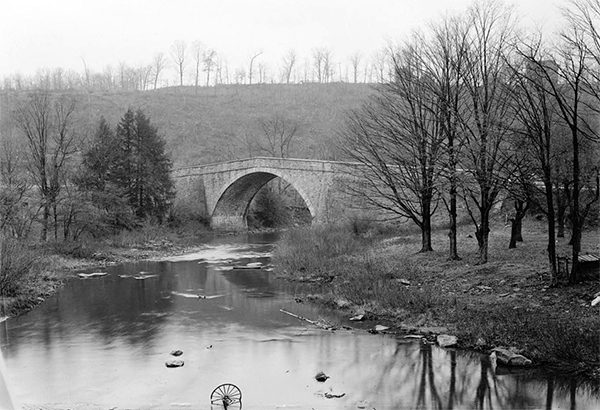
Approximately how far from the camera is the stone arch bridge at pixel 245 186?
108 feet

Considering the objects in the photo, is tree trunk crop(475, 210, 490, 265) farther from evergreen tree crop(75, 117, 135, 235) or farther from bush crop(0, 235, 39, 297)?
evergreen tree crop(75, 117, 135, 235)

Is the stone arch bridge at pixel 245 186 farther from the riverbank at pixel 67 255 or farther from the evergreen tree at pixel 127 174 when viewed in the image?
the evergreen tree at pixel 127 174

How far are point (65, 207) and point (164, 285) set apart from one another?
402 inches

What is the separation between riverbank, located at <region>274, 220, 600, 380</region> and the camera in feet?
27.2

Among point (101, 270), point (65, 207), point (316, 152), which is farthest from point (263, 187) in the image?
point (101, 270)

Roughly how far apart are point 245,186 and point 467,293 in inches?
1224

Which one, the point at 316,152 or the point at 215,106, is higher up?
the point at 215,106

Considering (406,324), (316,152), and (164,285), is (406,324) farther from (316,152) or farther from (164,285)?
(316,152)

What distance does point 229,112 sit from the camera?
3027 inches

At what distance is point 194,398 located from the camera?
23.7ft

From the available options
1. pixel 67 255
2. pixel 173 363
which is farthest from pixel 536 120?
pixel 67 255

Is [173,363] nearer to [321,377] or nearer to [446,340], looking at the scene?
[321,377]

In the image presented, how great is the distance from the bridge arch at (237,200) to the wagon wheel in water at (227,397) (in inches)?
1266

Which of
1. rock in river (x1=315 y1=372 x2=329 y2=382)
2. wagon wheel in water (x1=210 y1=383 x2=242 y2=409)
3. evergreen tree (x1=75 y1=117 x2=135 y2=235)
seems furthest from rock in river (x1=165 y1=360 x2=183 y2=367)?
evergreen tree (x1=75 y1=117 x2=135 y2=235)
